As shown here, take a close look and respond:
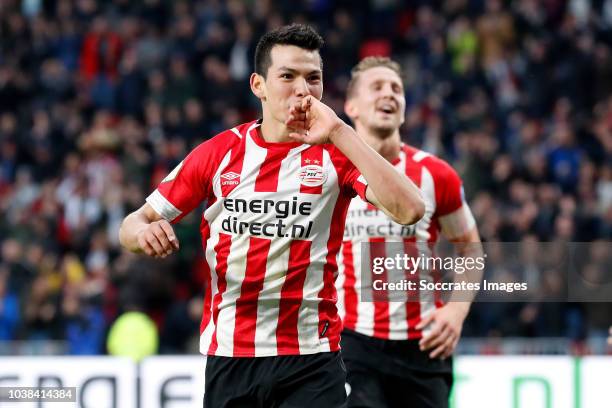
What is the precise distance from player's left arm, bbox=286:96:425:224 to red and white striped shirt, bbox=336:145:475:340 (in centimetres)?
165

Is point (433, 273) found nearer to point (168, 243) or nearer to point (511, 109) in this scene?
point (168, 243)

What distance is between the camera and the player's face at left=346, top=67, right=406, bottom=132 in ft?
20.7

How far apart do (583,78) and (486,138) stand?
85.1 inches

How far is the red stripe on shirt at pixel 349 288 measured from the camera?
20.4ft

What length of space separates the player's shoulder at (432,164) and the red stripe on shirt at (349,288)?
1.98ft

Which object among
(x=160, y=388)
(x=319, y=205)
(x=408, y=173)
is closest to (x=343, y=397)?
(x=319, y=205)

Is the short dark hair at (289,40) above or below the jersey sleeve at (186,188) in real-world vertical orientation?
above

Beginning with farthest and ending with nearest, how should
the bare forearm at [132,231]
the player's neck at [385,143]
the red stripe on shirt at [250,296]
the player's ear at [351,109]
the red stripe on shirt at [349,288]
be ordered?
the player's ear at [351,109] → the player's neck at [385,143] → the red stripe on shirt at [349,288] → the red stripe on shirt at [250,296] → the bare forearm at [132,231]

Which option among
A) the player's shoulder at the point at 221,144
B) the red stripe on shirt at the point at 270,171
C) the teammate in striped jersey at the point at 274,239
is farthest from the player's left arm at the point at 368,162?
the player's shoulder at the point at 221,144

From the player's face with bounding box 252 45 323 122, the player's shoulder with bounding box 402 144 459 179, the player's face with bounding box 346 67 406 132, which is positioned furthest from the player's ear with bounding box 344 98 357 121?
the player's face with bounding box 252 45 323 122

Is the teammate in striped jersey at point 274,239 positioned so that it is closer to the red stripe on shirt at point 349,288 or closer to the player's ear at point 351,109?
the red stripe on shirt at point 349,288

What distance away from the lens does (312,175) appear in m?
4.81

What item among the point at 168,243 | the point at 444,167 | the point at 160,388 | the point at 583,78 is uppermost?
the point at 583,78

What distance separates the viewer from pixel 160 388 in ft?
Answer: 26.4
